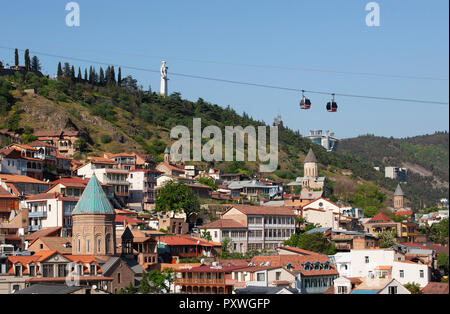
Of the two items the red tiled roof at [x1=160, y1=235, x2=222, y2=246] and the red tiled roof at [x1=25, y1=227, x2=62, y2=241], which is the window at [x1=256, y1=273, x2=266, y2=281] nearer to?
the red tiled roof at [x1=160, y1=235, x2=222, y2=246]

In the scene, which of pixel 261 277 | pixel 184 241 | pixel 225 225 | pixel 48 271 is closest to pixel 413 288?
pixel 261 277

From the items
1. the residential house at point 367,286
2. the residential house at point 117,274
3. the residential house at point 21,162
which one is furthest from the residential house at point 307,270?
the residential house at point 21,162

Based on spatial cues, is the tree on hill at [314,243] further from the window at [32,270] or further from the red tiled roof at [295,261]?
the window at [32,270]

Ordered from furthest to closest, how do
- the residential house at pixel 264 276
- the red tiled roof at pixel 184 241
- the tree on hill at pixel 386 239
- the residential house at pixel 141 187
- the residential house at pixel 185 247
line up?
the residential house at pixel 141 187 → the tree on hill at pixel 386 239 → the red tiled roof at pixel 184 241 → the residential house at pixel 185 247 → the residential house at pixel 264 276

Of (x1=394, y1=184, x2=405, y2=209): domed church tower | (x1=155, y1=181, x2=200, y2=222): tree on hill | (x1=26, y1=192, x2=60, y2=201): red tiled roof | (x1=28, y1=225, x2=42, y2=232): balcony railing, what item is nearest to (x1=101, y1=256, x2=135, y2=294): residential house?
(x1=28, y1=225, x2=42, y2=232): balcony railing
